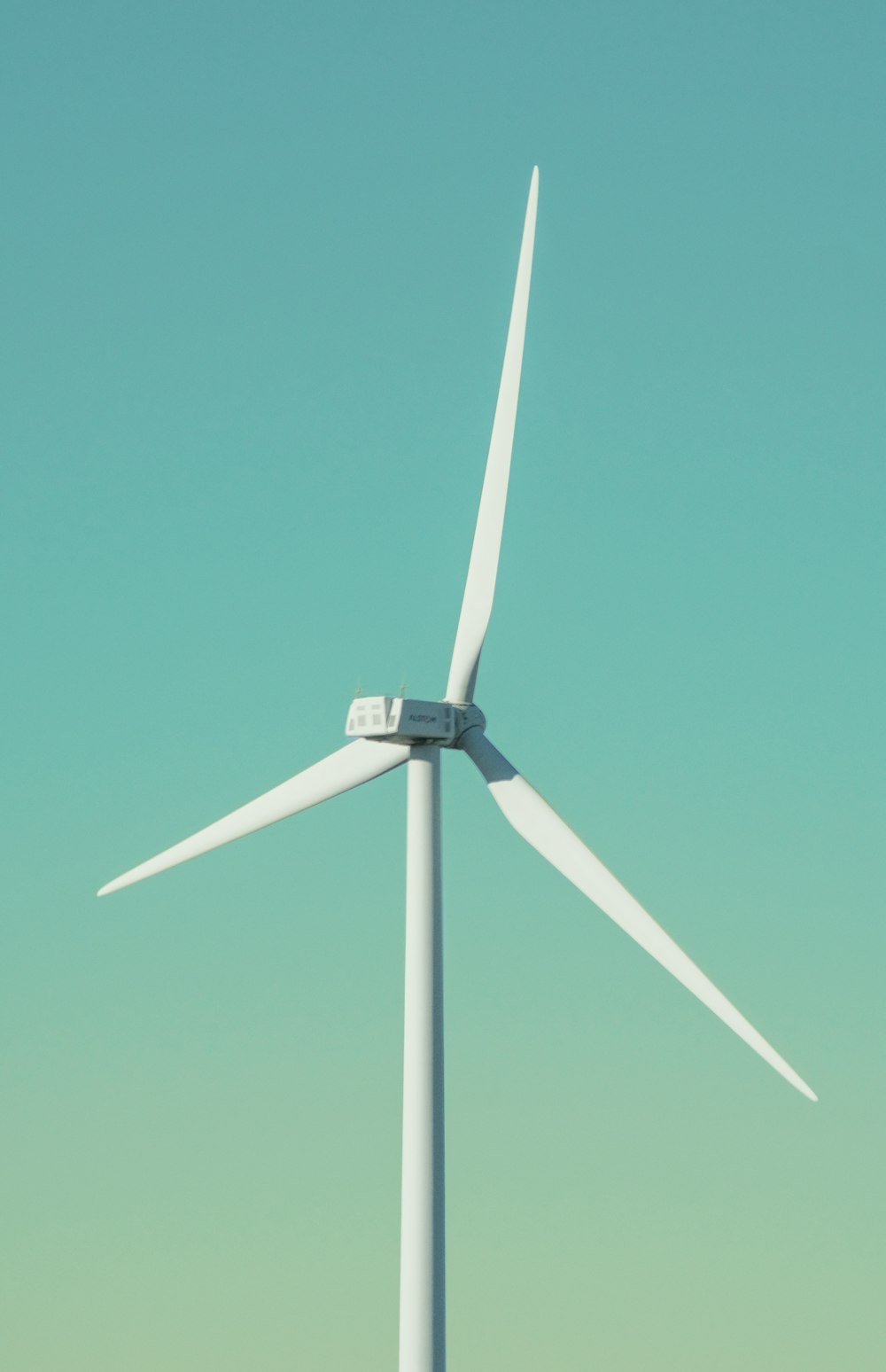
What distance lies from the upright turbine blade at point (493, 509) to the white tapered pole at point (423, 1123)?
3757mm

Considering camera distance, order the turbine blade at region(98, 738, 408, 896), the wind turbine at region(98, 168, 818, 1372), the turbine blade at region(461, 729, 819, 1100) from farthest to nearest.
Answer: the turbine blade at region(98, 738, 408, 896) → the wind turbine at region(98, 168, 818, 1372) → the turbine blade at region(461, 729, 819, 1100)

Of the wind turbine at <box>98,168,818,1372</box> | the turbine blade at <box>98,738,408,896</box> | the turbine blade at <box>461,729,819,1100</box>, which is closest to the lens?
the turbine blade at <box>461,729,819,1100</box>

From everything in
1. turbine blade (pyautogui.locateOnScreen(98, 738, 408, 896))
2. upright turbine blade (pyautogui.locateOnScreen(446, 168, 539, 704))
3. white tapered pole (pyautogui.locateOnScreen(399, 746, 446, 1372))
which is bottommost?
white tapered pole (pyautogui.locateOnScreen(399, 746, 446, 1372))

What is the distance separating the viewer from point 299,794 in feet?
173

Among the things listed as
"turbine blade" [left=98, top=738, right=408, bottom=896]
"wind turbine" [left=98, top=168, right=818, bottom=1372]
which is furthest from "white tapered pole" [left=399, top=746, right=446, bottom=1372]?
"turbine blade" [left=98, top=738, right=408, bottom=896]

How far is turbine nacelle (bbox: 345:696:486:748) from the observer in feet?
165

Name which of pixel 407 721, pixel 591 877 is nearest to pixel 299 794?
pixel 407 721

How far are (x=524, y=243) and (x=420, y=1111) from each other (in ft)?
64.2

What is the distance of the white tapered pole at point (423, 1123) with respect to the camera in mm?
49531

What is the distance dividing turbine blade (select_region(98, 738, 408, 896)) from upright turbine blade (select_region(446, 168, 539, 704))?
7.10 feet

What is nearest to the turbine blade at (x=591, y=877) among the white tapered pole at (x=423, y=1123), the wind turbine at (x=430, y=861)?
the wind turbine at (x=430, y=861)

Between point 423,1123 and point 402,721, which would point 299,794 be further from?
point 423,1123

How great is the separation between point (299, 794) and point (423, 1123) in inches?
304

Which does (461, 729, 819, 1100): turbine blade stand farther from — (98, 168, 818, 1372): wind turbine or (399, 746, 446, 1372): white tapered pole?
(399, 746, 446, 1372): white tapered pole
